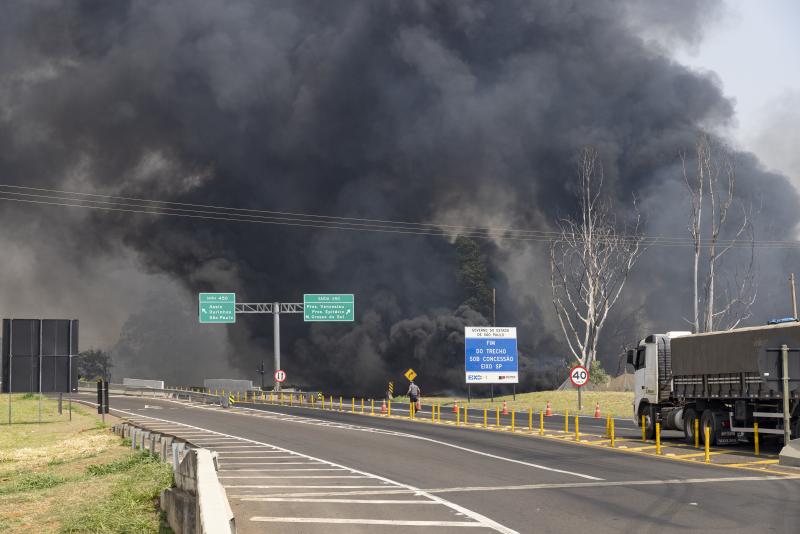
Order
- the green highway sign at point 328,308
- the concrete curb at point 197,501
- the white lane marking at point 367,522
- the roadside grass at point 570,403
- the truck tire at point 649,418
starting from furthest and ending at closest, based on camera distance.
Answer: the green highway sign at point 328,308 < the roadside grass at point 570,403 < the truck tire at point 649,418 < the white lane marking at point 367,522 < the concrete curb at point 197,501

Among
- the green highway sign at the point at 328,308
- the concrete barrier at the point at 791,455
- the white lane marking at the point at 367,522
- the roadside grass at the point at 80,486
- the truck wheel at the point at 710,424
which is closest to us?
the white lane marking at the point at 367,522

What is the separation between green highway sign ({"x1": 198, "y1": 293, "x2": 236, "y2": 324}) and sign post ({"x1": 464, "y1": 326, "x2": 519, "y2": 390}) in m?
30.5

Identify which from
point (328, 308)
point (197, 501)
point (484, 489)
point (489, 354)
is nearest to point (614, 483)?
point (484, 489)

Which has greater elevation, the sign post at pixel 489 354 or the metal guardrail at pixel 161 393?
the sign post at pixel 489 354

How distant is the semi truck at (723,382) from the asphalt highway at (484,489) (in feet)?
11.8

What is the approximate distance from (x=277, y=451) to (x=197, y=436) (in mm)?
8520

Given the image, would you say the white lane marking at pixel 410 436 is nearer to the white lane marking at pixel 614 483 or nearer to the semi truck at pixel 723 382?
the white lane marking at pixel 614 483

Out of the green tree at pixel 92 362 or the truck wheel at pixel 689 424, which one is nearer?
the truck wheel at pixel 689 424

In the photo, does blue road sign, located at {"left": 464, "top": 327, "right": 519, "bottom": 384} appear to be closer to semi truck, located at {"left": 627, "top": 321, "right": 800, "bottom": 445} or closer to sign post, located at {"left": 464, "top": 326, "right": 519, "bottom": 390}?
sign post, located at {"left": 464, "top": 326, "right": 519, "bottom": 390}

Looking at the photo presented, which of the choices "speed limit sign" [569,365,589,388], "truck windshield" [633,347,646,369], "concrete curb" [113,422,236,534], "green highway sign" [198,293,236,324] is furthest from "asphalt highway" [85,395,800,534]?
"green highway sign" [198,293,236,324]

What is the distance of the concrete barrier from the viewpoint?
2205cm

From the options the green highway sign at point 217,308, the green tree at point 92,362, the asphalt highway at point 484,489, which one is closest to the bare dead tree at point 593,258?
the green highway sign at point 217,308

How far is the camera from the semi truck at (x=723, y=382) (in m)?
24.6

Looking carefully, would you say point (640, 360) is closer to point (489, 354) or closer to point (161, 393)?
point (489, 354)
